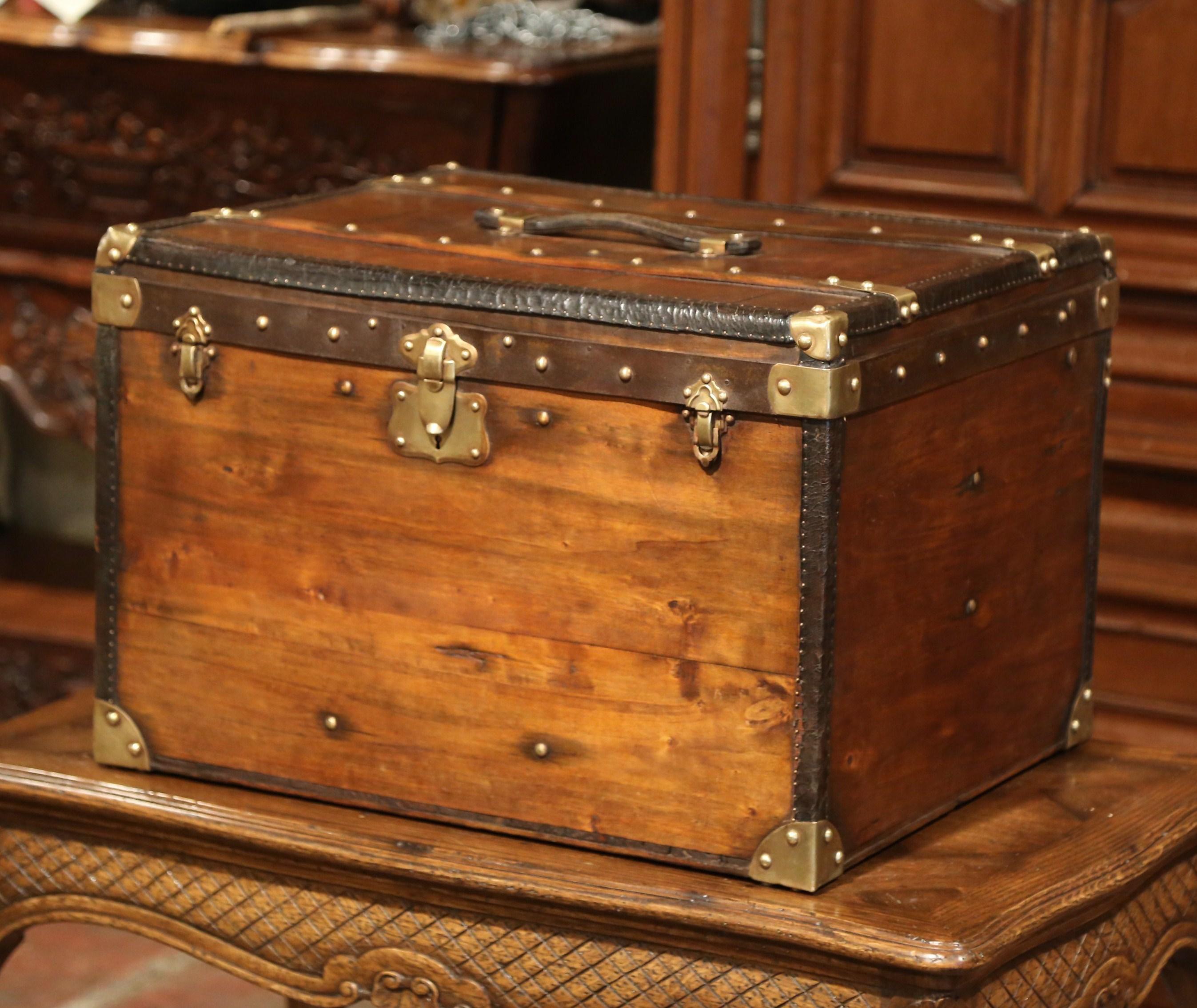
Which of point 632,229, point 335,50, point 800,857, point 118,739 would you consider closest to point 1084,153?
point 632,229

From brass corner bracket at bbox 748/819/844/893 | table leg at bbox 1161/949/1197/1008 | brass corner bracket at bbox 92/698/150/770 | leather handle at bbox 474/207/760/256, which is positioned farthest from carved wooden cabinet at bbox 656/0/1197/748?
brass corner bracket at bbox 92/698/150/770

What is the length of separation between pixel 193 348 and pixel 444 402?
0.21m

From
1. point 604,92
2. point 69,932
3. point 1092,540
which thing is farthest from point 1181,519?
point 69,932

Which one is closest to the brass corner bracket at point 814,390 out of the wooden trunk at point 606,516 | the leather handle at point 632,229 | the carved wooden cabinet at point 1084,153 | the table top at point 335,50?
the wooden trunk at point 606,516

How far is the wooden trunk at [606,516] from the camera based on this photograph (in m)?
1.35

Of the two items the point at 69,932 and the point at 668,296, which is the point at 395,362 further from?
the point at 69,932

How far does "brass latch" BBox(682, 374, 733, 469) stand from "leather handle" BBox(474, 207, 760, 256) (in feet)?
0.65

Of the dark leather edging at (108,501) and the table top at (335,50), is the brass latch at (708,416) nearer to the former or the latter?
the dark leather edging at (108,501)

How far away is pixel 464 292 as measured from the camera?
1.41 metres

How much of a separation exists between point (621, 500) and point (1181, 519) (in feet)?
3.17

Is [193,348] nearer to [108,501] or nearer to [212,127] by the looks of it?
[108,501]

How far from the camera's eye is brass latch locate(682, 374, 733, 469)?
52.1 inches

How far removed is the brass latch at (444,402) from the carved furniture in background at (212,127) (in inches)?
40.9

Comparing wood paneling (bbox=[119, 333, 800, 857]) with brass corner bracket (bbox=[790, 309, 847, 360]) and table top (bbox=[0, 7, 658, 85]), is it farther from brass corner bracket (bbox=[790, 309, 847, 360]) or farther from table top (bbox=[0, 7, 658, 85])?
table top (bbox=[0, 7, 658, 85])
